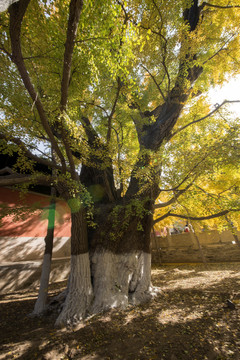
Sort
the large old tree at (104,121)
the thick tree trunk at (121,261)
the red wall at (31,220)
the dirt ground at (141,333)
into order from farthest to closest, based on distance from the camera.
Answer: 1. the red wall at (31,220)
2. the thick tree trunk at (121,261)
3. the large old tree at (104,121)
4. the dirt ground at (141,333)

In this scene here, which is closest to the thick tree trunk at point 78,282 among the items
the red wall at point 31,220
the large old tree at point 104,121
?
the large old tree at point 104,121

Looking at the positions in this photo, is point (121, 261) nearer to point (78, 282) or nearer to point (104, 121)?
point (78, 282)

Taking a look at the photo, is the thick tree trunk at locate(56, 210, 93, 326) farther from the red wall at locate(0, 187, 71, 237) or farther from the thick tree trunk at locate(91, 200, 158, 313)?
the red wall at locate(0, 187, 71, 237)

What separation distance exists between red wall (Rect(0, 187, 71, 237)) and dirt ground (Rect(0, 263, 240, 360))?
446 centimetres

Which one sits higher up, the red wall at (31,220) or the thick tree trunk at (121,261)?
the red wall at (31,220)

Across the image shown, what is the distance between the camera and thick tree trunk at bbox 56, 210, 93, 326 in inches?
153

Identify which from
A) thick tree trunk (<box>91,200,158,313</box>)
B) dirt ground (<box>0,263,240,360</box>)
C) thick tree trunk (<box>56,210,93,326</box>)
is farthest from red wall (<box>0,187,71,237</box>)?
dirt ground (<box>0,263,240,360</box>)

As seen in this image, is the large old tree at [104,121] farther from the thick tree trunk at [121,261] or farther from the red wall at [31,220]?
the red wall at [31,220]

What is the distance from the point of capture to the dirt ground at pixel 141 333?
2.71 m

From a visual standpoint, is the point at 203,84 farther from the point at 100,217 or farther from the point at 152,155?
the point at 100,217

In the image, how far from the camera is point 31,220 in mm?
9477

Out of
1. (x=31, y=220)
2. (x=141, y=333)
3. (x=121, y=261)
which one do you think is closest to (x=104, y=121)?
(x=121, y=261)

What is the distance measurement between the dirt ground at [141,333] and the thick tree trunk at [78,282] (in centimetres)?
29

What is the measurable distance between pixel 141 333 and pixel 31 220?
8.36m
